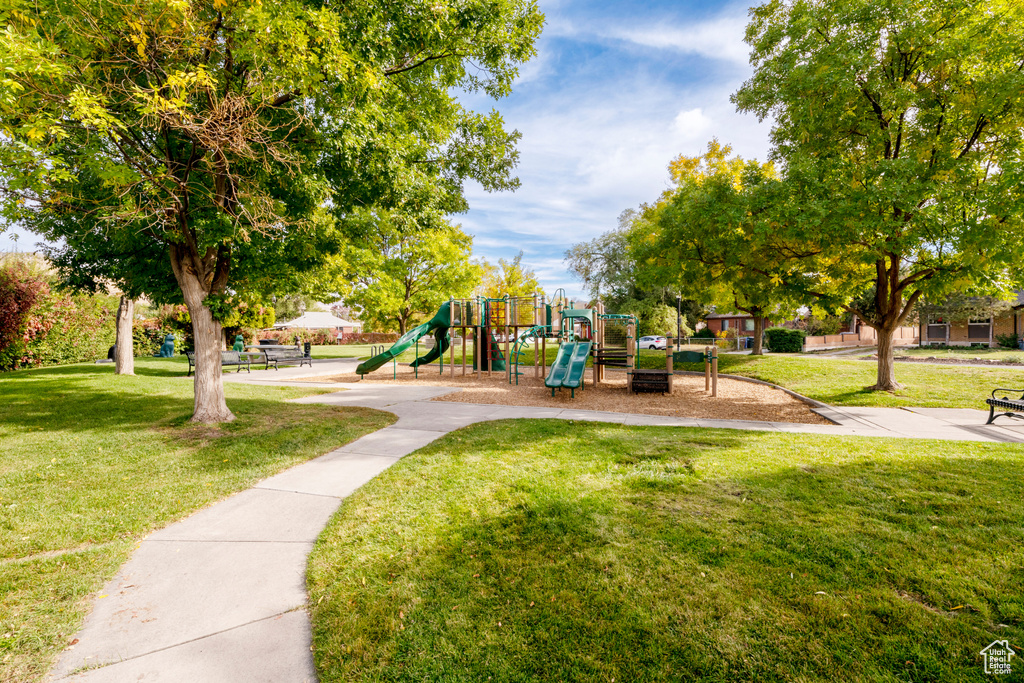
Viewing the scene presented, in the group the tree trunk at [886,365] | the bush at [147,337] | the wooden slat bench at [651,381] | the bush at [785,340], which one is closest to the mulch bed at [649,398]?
the wooden slat bench at [651,381]

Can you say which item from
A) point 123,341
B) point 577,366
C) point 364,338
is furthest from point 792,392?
point 364,338

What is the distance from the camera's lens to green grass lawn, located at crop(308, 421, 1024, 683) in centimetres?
254

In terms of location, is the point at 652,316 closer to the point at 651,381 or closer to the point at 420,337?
the point at 420,337

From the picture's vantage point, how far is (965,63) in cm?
959

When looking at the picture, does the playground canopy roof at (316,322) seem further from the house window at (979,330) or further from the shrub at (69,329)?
the house window at (979,330)

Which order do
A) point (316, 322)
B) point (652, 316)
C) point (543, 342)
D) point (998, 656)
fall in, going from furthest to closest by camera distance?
1. point (316, 322)
2. point (652, 316)
3. point (543, 342)
4. point (998, 656)

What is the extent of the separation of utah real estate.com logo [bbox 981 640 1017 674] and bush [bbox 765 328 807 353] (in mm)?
34636

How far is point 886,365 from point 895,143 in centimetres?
587

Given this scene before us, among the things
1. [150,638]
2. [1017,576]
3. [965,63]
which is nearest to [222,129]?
[150,638]

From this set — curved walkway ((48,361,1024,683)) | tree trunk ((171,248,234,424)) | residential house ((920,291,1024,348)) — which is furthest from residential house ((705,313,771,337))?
curved walkway ((48,361,1024,683))

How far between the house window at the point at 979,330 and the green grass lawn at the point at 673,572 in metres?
40.1

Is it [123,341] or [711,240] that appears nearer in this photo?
[711,240]

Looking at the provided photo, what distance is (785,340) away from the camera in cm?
3303

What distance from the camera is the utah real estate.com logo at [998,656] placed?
2431mm
